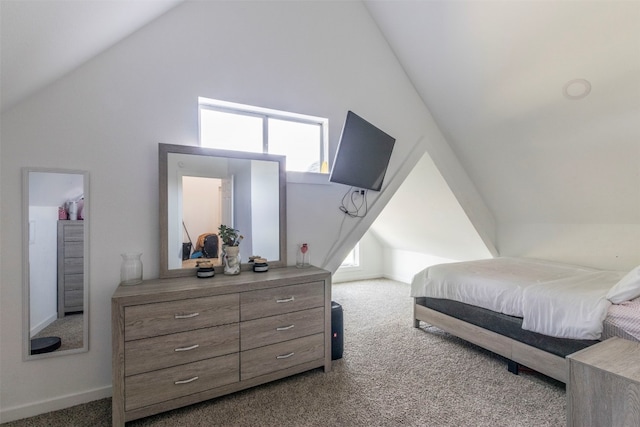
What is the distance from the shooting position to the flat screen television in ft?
7.88

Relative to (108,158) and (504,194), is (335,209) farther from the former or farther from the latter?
(504,194)

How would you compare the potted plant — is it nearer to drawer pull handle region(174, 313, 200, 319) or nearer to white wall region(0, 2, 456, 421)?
white wall region(0, 2, 456, 421)

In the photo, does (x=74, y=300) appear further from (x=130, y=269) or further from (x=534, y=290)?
(x=534, y=290)

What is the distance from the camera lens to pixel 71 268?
5.87 ft

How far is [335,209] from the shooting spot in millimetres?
2672

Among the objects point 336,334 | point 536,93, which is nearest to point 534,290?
point 336,334

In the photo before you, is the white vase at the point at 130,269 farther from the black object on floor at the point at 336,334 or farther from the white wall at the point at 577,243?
the white wall at the point at 577,243

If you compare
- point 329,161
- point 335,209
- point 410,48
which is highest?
point 410,48

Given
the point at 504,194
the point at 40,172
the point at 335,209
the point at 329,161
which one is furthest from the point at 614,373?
the point at 40,172

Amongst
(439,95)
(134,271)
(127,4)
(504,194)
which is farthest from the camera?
(504,194)

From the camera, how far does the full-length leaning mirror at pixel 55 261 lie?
1693mm

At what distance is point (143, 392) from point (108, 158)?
1437 mm

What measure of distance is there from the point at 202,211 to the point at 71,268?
84cm

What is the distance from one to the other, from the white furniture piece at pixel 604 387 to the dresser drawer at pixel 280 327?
141 cm
